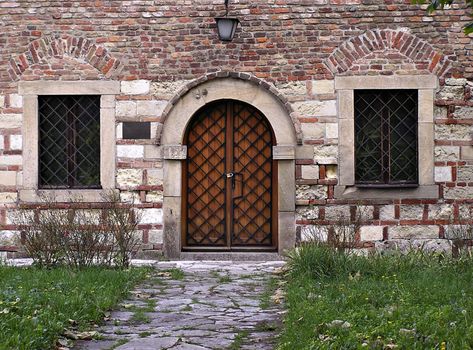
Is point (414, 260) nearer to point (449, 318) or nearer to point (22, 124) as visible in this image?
point (449, 318)

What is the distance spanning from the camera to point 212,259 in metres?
11.6

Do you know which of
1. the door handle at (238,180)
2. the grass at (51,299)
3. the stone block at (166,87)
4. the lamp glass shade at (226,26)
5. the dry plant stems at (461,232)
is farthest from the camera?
the door handle at (238,180)

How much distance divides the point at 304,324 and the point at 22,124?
6.80m

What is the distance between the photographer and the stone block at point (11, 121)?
11711 millimetres

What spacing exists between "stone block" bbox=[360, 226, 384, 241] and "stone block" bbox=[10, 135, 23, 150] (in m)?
5.00

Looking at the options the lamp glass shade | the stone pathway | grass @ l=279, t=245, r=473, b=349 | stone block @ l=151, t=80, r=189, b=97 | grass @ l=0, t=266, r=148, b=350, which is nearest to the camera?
grass @ l=279, t=245, r=473, b=349

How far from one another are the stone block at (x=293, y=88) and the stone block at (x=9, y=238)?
169 inches

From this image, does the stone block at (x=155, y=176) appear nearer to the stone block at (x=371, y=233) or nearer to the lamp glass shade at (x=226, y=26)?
the lamp glass shade at (x=226, y=26)

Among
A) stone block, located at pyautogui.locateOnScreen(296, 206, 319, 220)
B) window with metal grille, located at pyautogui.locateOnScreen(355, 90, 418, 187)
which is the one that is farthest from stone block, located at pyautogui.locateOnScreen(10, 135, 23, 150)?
window with metal grille, located at pyautogui.locateOnScreen(355, 90, 418, 187)

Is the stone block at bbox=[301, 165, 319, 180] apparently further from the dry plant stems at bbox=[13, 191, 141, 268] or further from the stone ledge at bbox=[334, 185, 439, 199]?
the dry plant stems at bbox=[13, 191, 141, 268]

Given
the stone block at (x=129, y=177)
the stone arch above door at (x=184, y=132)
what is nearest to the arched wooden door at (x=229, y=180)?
the stone arch above door at (x=184, y=132)

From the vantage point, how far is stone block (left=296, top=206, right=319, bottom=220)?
1154 centimetres

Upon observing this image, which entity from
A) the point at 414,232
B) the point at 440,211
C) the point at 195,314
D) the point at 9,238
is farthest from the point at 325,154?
the point at 195,314

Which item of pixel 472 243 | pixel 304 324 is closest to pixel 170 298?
pixel 304 324
